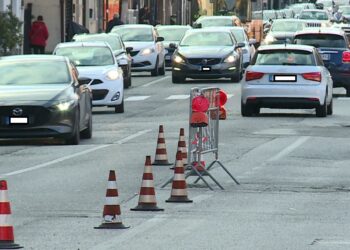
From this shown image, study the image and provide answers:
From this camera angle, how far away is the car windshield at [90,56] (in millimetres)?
35500

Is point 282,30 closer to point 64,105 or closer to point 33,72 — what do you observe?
point 33,72

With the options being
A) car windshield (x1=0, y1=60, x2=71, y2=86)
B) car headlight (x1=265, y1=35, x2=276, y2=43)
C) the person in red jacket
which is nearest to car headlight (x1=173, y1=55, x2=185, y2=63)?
the person in red jacket

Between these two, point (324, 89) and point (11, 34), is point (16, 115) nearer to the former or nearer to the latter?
point (324, 89)

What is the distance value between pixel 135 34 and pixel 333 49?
11.9 metres

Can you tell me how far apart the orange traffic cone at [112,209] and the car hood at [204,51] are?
3116 centimetres

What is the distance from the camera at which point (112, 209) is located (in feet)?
45.9

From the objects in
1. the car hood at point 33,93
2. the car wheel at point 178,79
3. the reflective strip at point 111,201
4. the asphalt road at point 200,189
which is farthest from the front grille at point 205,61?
the reflective strip at point 111,201

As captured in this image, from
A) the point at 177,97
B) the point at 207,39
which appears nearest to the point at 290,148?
the point at 177,97

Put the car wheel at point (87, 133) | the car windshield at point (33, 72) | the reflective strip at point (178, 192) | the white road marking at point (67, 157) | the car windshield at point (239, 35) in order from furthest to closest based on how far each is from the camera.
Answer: the car windshield at point (239, 35) < the car wheel at point (87, 133) < the car windshield at point (33, 72) < the white road marking at point (67, 157) < the reflective strip at point (178, 192)

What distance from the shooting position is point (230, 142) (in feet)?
84.7

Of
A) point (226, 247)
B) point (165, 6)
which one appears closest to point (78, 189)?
point (226, 247)

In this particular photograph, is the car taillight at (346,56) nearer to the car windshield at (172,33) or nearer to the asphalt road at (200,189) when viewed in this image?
the asphalt road at (200,189)

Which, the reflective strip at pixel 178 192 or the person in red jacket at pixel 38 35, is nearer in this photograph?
the reflective strip at pixel 178 192

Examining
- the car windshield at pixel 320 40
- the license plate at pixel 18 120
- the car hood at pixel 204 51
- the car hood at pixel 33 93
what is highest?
the car hood at pixel 33 93
